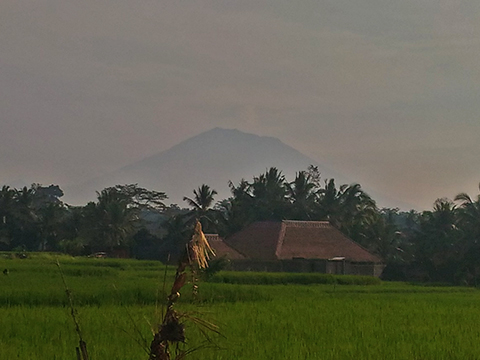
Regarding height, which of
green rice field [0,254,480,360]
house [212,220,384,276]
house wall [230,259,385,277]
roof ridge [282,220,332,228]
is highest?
roof ridge [282,220,332,228]

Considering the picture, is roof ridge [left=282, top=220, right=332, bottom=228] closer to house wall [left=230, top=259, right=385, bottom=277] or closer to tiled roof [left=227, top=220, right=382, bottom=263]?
tiled roof [left=227, top=220, right=382, bottom=263]

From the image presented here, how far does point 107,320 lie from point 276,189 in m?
23.9

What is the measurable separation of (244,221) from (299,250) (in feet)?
17.0

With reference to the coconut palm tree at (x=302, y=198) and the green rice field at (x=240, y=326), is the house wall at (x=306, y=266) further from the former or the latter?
the green rice field at (x=240, y=326)

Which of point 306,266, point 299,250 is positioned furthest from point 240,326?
point 299,250

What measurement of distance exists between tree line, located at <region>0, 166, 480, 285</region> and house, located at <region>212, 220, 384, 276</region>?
1585 millimetres

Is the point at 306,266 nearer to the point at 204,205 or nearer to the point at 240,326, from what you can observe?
the point at 204,205

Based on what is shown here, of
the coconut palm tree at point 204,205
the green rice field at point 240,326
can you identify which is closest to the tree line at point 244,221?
the coconut palm tree at point 204,205

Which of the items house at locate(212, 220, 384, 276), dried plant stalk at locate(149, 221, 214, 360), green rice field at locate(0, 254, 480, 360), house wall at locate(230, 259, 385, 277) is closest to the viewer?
dried plant stalk at locate(149, 221, 214, 360)

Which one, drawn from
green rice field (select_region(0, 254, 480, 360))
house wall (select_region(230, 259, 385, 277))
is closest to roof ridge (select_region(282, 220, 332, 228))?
house wall (select_region(230, 259, 385, 277))

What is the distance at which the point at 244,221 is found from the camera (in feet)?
102

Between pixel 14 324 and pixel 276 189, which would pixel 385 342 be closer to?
pixel 14 324

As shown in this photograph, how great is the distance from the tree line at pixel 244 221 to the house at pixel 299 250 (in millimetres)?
1585

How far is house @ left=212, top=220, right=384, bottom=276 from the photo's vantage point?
83.8 feet
